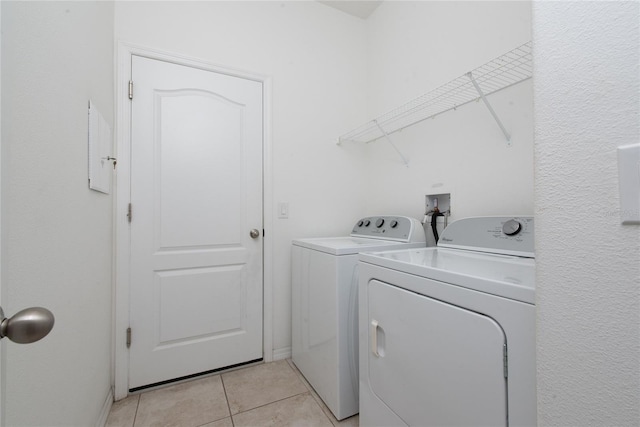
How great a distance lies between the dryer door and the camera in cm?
71

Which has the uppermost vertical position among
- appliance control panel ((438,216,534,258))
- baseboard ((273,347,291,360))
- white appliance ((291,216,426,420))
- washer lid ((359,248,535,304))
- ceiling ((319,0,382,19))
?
ceiling ((319,0,382,19))

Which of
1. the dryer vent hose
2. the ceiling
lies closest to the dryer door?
the dryer vent hose

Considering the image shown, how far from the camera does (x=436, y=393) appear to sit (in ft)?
2.76

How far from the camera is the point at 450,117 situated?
64.0 inches

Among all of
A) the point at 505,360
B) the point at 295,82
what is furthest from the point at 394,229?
the point at 295,82

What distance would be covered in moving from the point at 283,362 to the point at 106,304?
119 cm

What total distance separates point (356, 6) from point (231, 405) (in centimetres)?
301

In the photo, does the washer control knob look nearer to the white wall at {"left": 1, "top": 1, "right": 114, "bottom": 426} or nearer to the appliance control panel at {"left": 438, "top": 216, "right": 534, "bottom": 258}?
the appliance control panel at {"left": 438, "top": 216, "right": 534, "bottom": 258}

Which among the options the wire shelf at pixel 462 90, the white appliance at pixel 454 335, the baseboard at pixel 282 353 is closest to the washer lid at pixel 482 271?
the white appliance at pixel 454 335

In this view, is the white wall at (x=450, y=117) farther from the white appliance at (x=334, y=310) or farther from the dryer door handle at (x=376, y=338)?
the dryer door handle at (x=376, y=338)

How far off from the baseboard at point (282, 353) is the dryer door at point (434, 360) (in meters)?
1.04

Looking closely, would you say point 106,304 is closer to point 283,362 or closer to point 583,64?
point 283,362

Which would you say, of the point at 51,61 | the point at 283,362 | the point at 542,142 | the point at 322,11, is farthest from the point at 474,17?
the point at 283,362

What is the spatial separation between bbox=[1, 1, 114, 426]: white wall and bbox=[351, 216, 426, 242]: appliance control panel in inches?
60.1
